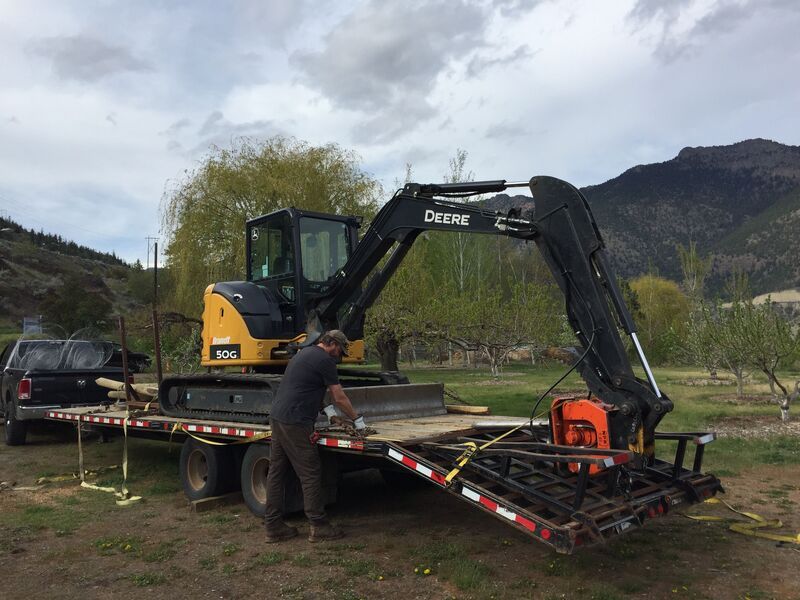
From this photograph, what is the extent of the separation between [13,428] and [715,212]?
133 m

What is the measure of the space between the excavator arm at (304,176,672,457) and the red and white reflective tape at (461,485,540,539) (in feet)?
3.47

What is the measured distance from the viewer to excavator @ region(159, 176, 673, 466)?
561 centimetres

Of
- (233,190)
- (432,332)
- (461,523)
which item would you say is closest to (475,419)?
(461,523)

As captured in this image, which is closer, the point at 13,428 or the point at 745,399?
the point at 13,428

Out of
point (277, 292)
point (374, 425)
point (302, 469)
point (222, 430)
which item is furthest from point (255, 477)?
point (277, 292)

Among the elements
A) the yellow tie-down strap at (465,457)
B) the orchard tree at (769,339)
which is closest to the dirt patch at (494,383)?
the orchard tree at (769,339)

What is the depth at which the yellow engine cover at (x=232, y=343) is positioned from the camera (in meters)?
8.20

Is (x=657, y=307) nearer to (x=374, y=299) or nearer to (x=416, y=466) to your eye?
(x=374, y=299)

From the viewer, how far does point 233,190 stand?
27.0 meters

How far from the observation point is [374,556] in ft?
19.4

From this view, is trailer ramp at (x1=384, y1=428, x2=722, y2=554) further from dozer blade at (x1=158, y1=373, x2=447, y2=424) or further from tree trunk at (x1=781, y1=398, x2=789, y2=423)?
tree trunk at (x1=781, y1=398, x2=789, y2=423)

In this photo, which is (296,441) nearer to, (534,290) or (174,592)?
(174,592)

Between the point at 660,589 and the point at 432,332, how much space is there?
18.3 metres

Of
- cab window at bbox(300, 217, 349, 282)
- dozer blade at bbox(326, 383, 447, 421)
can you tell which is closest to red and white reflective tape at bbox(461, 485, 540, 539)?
dozer blade at bbox(326, 383, 447, 421)
